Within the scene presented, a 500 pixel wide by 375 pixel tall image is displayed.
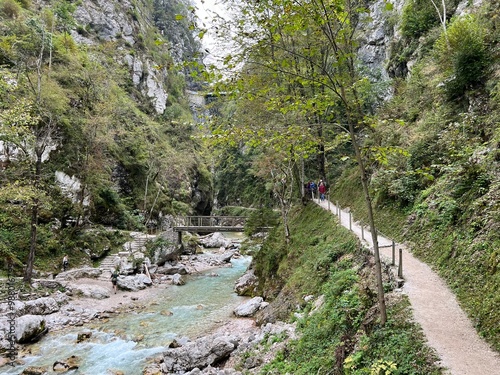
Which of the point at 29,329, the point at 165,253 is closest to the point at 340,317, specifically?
the point at 29,329

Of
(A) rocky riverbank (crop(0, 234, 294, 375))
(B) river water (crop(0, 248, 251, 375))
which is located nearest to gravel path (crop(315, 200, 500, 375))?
(A) rocky riverbank (crop(0, 234, 294, 375))

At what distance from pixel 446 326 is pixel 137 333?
12.7 m

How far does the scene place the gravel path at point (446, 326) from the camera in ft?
15.5

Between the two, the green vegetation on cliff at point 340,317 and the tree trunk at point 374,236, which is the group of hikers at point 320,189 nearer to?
the green vegetation on cliff at point 340,317

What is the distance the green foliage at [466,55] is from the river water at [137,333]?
14.4 meters

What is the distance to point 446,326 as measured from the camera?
5.71 meters

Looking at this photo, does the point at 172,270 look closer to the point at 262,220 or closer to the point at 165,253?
the point at 165,253

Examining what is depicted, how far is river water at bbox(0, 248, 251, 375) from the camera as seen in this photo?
11375 millimetres

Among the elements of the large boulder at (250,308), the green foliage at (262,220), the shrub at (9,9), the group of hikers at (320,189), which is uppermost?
the shrub at (9,9)

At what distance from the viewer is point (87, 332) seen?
14.0 metres

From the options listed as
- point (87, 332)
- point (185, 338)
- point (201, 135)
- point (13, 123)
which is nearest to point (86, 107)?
point (13, 123)

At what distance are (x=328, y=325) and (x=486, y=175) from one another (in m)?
5.59

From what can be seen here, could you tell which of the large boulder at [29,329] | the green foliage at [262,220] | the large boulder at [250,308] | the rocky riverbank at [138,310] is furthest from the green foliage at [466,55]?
the large boulder at [29,329]

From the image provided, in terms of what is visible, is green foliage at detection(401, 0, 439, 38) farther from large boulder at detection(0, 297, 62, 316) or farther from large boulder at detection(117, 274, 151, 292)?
large boulder at detection(0, 297, 62, 316)
